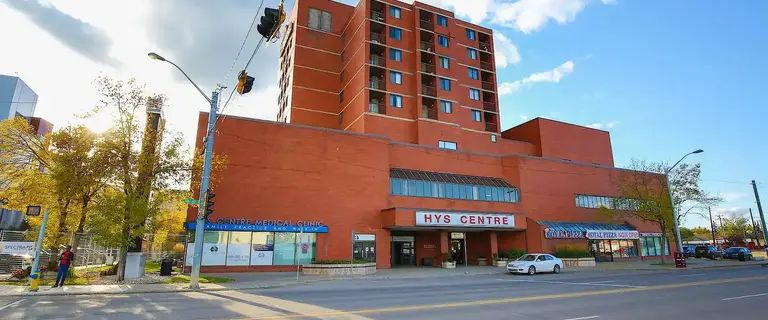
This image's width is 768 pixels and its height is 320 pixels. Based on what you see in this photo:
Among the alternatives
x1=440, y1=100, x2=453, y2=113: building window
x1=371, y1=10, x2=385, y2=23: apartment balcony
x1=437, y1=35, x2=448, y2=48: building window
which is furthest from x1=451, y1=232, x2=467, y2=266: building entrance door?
x1=371, y1=10, x2=385, y2=23: apartment balcony

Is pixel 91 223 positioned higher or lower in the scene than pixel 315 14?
lower

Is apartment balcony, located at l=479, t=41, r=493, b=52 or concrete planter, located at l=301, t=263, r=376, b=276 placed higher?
apartment balcony, located at l=479, t=41, r=493, b=52

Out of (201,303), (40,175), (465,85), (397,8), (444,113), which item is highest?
(397,8)

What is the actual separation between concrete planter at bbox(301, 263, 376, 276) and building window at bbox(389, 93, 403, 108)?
22.0 metres

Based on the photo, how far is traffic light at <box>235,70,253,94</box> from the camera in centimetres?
1486

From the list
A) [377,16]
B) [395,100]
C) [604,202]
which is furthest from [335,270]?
[604,202]

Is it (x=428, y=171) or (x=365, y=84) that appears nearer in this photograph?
(x=428, y=171)

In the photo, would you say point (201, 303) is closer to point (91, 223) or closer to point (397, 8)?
point (91, 223)

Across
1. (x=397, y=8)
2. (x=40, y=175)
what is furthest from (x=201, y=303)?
(x=397, y=8)

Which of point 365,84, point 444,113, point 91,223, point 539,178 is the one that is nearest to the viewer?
point 91,223

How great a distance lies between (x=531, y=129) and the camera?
5428cm

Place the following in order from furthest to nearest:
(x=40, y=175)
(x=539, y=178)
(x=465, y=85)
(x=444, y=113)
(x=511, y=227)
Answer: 1. (x=465, y=85)
2. (x=444, y=113)
3. (x=539, y=178)
4. (x=511, y=227)
5. (x=40, y=175)

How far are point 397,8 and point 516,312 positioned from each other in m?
45.3

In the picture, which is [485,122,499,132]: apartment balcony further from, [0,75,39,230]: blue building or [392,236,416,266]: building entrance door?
[0,75,39,230]: blue building
